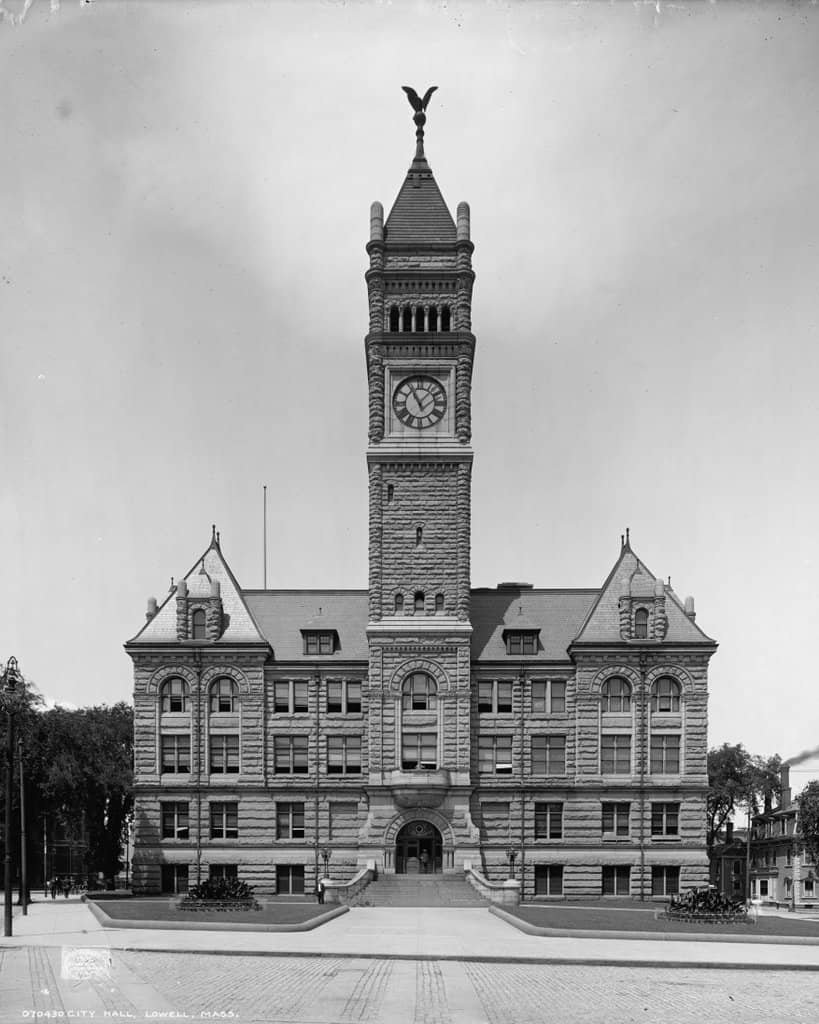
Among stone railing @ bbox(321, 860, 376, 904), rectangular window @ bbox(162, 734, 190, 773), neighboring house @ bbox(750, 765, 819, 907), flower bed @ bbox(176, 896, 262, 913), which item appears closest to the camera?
flower bed @ bbox(176, 896, 262, 913)

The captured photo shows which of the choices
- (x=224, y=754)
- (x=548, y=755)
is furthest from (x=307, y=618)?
(x=548, y=755)

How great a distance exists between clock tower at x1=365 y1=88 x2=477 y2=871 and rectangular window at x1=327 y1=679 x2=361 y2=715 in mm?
2792

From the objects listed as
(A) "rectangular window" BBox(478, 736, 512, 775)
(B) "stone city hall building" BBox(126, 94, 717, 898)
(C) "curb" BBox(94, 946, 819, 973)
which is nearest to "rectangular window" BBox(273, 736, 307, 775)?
(B) "stone city hall building" BBox(126, 94, 717, 898)

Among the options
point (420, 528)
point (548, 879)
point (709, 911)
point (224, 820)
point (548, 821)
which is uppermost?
point (420, 528)

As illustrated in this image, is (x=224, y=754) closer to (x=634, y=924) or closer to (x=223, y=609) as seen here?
(x=223, y=609)

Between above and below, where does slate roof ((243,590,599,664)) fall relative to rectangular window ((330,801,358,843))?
above

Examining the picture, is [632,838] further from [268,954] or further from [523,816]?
[268,954]

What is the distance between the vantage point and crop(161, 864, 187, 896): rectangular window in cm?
6738

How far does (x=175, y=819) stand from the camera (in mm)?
67875

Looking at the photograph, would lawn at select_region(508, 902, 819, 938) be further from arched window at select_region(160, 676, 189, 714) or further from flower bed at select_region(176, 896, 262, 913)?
arched window at select_region(160, 676, 189, 714)

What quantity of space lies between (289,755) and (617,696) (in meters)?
17.2

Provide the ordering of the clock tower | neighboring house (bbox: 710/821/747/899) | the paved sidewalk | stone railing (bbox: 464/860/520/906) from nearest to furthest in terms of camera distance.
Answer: the paved sidewalk
stone railing (bbox: 464/860/520/906)
the clock tower
neighboring house (bbox: 710/821/747/899)

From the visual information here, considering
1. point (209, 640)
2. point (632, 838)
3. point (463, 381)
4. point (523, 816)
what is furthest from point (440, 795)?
point (463, 381)

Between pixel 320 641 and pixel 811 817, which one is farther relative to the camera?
pixel 811 817
